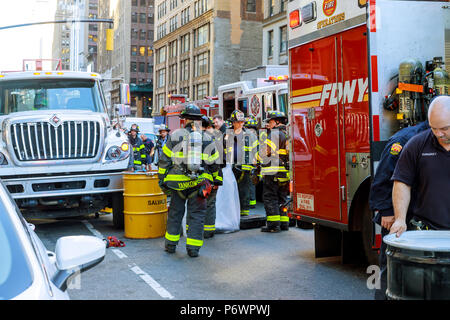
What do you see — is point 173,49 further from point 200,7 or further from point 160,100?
point 200,7

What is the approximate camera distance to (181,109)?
2180 centimetres

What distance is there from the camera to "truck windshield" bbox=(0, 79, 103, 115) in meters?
10.0

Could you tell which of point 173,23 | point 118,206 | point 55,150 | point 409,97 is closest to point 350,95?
point 409,97

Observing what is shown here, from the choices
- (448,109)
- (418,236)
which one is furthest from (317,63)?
(418,236)

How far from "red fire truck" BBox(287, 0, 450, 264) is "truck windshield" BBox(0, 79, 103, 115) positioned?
4378mm

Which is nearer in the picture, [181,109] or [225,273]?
[225,273]

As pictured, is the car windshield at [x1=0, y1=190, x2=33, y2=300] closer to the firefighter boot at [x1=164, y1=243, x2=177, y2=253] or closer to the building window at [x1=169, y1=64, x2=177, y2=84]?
the firefighter boot at [x1=164, y1=243, x2=177, y2=253]

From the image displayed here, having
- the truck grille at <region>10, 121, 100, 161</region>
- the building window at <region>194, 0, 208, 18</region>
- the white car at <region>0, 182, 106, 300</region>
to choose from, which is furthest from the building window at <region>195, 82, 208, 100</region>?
the white car at <region>0, 182, 106, 300</region>

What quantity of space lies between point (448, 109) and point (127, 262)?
187 inches

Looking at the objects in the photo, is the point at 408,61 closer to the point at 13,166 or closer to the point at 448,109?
the point at 448,109

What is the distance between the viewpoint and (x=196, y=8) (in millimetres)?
62969

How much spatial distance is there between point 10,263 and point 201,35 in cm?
6037

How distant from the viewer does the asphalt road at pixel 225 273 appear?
5863 millimetres
